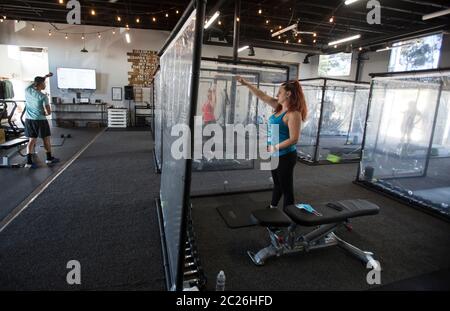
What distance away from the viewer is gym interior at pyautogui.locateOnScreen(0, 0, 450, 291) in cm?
207

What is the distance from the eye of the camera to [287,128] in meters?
2.60

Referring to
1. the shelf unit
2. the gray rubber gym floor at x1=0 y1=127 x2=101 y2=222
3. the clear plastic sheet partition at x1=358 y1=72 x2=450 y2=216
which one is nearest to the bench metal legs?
the clear plastic sheet partition at x1=358 y1=72 x2=450 y2=216

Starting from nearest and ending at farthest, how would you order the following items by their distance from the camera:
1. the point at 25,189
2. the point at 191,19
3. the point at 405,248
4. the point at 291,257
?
the point at 191,19 → the point at 291,257 → the point at 405,248 → the point at 25,189

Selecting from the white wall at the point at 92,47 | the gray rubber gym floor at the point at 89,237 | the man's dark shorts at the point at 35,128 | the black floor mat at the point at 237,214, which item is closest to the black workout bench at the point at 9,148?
the man's dark shorts at the point at 35,128

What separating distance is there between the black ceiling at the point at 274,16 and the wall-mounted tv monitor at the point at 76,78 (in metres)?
1.62

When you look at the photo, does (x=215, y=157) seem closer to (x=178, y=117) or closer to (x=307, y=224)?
(x=307, y=224)

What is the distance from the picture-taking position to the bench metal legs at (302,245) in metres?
2.29

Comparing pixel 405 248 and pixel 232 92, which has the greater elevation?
pixel 232 92

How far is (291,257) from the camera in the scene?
2.39 metres

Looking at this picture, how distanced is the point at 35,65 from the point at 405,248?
11966 millimetres

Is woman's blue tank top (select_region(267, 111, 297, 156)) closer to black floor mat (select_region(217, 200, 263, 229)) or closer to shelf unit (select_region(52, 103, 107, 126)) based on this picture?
black floor mat (select_region(217, 200, 263, 229))

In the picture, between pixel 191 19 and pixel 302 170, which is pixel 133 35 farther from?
pixel 191 19

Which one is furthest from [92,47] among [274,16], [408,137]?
[408,137]

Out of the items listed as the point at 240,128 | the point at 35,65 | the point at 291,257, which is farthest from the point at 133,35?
the point at 291,257
